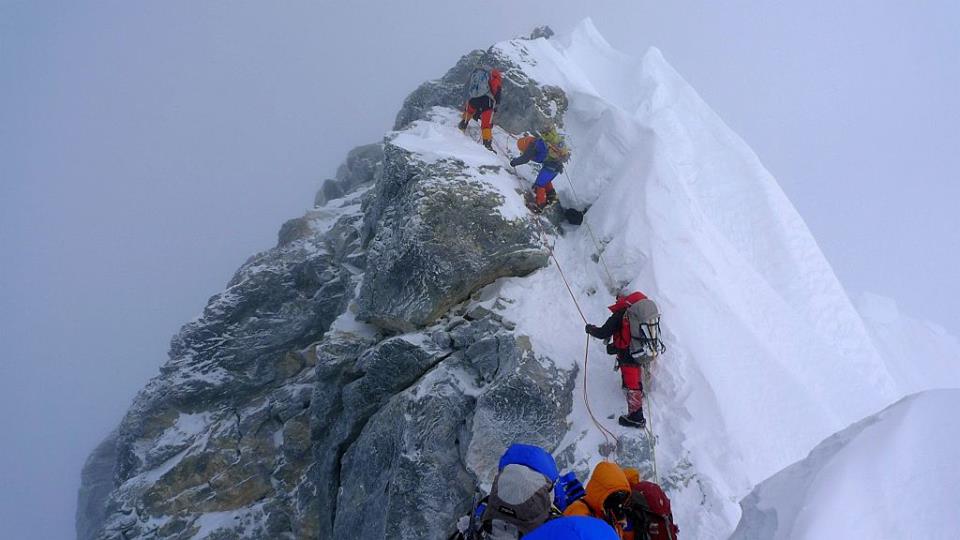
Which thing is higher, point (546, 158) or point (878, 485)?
→ point (546, 158)

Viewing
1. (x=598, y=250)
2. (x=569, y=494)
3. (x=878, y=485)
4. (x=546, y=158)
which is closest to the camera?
(x=878, y=485)

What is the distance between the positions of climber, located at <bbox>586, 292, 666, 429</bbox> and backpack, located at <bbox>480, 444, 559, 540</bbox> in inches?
160

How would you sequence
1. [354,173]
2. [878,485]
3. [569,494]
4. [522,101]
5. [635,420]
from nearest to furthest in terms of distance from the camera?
1. [878,485]
2. [569,494]
3. [635,420]
4. [522,101]
5. [354,173]

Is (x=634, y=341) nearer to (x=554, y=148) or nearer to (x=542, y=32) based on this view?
(x=554, y=148)

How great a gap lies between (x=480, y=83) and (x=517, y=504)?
45.6ft

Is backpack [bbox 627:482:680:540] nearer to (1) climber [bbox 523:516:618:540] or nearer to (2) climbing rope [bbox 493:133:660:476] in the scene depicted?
(1) climber [bbox 523:516:618:540]

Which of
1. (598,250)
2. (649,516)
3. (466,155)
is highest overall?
(466,155)

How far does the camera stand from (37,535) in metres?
41.1

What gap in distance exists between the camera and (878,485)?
3791 mm

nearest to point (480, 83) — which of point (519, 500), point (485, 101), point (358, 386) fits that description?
point (485, 101)

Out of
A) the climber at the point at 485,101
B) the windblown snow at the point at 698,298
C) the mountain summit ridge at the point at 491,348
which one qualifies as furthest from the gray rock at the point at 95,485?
the windblown snow at the point at 698,298

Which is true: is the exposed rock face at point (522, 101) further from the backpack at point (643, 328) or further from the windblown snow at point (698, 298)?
the backpack at point (643, 328)

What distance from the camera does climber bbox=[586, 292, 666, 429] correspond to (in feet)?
25.6

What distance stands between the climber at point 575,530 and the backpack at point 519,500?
51.4 inches
